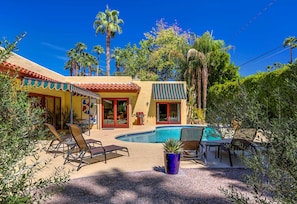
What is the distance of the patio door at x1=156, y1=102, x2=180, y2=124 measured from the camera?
2730 centimetres

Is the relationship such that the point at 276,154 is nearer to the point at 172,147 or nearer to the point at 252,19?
the point at 172,147

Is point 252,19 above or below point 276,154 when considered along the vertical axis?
above

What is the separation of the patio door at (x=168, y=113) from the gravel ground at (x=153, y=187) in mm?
19298

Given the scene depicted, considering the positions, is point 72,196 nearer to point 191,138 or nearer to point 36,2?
point 191,138

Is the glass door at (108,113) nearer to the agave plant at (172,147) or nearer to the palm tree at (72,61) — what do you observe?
the agave plant at (172,147)

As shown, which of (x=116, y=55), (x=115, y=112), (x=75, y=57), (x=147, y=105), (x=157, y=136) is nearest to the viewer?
(x=157, y=136)

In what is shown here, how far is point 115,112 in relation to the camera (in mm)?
24750

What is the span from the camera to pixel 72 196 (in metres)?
5.69

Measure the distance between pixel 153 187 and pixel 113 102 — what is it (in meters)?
19.2

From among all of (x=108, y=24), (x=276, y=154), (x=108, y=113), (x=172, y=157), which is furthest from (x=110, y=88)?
(x=276, y=154)

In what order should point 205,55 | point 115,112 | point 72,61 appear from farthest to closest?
point 72,61
point 205,55
point 115,112

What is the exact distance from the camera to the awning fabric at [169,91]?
86.5ft

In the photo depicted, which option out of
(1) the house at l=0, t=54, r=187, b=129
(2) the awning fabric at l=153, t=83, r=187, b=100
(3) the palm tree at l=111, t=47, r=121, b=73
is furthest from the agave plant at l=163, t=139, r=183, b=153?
(3) the palm tree at l=111, t=47, r=121, b=73

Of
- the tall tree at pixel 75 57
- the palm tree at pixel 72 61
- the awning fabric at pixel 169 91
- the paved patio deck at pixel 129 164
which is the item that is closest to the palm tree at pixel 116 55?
the tall tree at pixel 75 57
